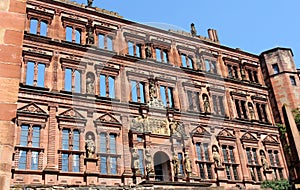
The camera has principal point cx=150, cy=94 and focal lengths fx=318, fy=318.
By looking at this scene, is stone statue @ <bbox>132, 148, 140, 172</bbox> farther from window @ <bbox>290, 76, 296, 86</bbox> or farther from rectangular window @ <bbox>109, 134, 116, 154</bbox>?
window @ <bbox>290, 76, 296, 86</bbox>

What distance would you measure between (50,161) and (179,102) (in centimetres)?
1088

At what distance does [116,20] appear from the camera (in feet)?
81.2

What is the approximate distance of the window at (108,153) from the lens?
63.6 ft

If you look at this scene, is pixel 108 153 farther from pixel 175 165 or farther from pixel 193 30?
pixel 193 30

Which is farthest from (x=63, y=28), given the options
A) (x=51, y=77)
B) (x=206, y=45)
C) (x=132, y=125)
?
(x=206, y=45)

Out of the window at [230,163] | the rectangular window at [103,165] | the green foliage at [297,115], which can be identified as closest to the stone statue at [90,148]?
the rectangular window at [103,165]

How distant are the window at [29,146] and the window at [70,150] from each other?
1427mm

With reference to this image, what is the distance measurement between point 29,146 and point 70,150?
7.54ft

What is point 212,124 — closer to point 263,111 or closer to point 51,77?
point 263,111

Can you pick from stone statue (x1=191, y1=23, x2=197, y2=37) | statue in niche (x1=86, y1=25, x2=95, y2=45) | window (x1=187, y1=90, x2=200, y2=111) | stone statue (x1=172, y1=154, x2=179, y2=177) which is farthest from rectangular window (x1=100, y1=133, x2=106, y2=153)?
stone statue (x1=191, y1=23, x2=197, y2=37)

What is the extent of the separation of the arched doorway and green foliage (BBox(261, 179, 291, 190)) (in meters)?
8.48

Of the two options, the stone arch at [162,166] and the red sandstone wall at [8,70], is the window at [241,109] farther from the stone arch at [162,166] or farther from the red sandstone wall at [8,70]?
the red sandstone wall at [8,70]

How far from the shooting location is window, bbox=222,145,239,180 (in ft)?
80.0

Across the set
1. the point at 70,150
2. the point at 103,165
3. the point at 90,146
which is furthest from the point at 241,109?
the point at 70,150
